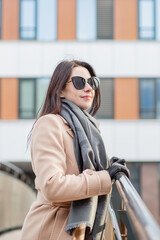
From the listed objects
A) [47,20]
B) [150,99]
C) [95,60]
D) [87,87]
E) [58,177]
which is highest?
[47,20]

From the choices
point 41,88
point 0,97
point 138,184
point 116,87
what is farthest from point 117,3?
point 138,184

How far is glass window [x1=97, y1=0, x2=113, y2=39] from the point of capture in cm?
2077

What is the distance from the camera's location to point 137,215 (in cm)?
179

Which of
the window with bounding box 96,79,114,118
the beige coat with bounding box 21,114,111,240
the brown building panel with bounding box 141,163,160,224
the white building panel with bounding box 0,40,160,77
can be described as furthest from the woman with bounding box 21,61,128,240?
the white building panel with bounding box 0,40,160,77

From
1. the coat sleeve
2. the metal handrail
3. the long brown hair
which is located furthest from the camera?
the long brown hair

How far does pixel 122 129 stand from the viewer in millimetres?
20547

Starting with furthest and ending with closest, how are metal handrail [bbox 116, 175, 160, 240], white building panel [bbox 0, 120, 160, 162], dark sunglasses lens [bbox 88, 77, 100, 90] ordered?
white building panel [bbox 0, 120, 160, 162]
dark sunglasses lens [bbox 88, 77, 100, 90]
metal handrail [bbox 116, 175, 160, 240]

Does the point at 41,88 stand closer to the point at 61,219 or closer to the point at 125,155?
the point at 125,155

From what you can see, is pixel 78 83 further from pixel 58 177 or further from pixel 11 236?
pixel 11 236

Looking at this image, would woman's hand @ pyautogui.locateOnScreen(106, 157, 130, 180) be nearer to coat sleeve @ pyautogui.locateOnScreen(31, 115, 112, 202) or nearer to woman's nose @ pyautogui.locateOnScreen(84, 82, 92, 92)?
coat sleeve @ pyautogui.locateOnScreen(31, 115, 112, 202)

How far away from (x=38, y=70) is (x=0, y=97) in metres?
1.98

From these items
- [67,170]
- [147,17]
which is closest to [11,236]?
[67,170]

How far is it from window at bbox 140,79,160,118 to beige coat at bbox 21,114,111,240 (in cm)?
1822

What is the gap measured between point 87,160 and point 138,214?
686mm
